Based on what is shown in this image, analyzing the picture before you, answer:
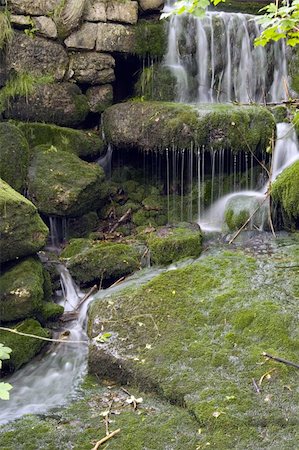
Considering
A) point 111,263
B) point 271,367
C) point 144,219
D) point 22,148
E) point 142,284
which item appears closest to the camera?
point 271,367

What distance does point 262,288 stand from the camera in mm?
4543

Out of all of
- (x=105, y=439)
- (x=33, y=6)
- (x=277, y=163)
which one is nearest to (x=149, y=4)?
(x=33, y=6)

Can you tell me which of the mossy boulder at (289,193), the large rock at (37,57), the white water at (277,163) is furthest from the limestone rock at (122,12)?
the mossy boulder at (289,193)

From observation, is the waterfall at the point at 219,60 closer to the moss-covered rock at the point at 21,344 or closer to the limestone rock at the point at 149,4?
the limestone rock at the point at 149,4

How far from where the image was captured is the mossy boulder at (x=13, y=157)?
22.7 ft

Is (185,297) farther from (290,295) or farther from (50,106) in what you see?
(50,106)

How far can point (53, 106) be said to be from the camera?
801cm

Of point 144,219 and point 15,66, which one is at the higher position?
point 15,66

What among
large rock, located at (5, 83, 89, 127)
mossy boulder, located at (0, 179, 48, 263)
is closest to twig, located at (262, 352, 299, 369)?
mossy boulder, located at (0, 179, 48, 263)

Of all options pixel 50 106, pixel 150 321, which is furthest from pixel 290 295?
pixel 50 106

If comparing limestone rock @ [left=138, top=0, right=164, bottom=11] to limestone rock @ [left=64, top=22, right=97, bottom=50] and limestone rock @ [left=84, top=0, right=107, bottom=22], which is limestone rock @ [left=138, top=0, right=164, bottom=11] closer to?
limestone rock @ [left=84, top=0, right=107, bottom=22]

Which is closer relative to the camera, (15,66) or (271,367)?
(271,367)

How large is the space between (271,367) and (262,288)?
1.07m

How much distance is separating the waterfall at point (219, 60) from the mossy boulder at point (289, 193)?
3112 millimetres
